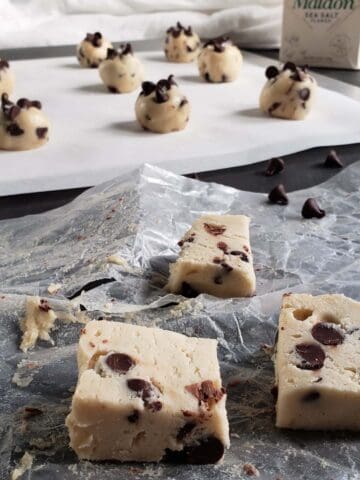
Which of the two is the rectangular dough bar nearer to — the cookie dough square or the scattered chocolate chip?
the cookie dough square

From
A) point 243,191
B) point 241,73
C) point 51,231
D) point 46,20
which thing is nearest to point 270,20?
point 241,73

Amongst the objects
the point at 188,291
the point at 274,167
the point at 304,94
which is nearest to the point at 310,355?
the point at 188,291

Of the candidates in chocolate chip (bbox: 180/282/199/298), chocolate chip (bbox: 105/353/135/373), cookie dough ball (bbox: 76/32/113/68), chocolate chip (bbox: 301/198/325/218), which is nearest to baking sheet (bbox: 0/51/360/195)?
cookie dough ball (bbox: 76/32/113/68)

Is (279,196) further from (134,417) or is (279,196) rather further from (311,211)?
(134,417)

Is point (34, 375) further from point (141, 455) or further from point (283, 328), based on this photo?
point (283, 328)

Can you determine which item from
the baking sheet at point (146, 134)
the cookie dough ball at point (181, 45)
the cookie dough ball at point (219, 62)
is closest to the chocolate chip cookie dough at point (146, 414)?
the baking sheet at point (146, 134)
